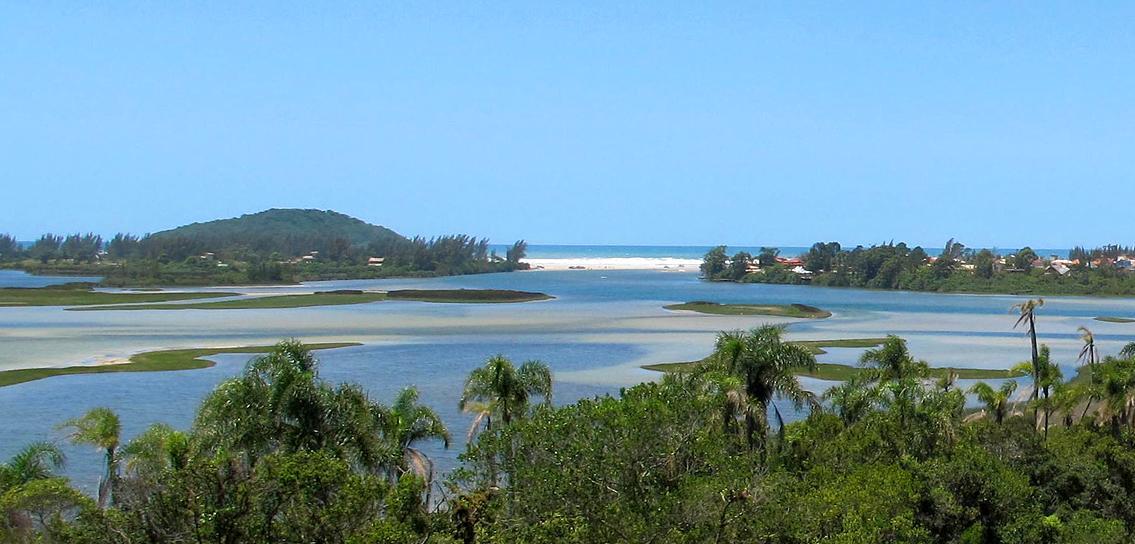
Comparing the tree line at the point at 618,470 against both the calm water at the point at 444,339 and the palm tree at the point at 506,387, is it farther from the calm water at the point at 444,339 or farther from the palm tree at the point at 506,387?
the calm water at the point at 444,339

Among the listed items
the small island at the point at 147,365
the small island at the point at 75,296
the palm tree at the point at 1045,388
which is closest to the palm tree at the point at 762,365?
the palm tree at the point at 1045,388

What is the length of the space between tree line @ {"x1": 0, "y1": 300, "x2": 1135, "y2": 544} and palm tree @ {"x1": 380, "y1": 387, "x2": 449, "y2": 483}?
0.07 meters

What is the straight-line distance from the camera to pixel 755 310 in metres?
125

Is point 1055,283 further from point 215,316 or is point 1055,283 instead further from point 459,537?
point 459,537

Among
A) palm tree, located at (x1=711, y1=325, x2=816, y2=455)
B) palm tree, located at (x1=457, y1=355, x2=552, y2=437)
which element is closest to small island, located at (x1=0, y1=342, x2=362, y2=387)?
palm tree, located at (x1=457, y1=355, x2=552, y2=437)

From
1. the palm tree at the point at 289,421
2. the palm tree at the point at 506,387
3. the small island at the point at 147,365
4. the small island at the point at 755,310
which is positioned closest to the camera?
the palm tree at the point at 289,421

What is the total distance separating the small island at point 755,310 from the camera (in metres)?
120

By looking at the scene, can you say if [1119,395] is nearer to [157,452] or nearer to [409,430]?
[409,430]

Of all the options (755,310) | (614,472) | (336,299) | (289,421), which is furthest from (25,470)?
(336,299)

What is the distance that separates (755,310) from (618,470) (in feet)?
349

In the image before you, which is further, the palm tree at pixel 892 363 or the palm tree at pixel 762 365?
the palm tree at pixel 892 363

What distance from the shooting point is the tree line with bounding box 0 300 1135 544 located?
61.3 ft

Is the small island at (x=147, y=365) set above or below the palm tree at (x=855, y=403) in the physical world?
below

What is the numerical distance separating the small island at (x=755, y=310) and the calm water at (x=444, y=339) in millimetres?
3417
